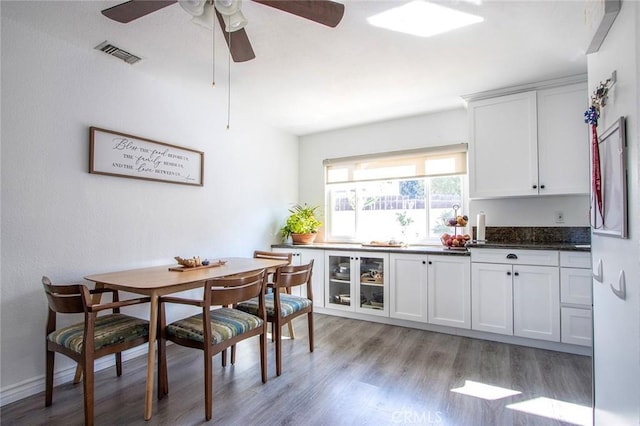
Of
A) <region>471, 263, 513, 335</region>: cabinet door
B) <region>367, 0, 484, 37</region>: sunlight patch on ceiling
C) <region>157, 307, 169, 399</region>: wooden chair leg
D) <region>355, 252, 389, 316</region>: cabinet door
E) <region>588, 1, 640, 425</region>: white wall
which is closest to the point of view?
<region>588, 1, 640, 425</region>: white wall

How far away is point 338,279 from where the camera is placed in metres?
3.80

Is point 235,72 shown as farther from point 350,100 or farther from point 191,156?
point 350,100

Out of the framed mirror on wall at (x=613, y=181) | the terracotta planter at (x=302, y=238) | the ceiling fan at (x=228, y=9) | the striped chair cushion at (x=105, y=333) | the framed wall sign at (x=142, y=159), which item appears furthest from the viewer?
the terracotta planter at (x=302, y=238)

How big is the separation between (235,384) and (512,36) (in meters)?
3.05

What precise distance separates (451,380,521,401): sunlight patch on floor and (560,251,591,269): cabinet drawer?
4.14 ft

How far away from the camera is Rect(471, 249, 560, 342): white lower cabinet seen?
2711 millimetres

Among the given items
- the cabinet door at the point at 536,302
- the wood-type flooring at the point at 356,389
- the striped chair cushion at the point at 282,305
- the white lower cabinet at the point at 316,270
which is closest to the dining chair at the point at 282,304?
the striped chair cushion at the point at 282,305

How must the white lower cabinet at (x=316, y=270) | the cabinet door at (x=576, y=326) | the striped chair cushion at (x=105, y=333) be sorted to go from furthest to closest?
the white lower cabinet at (x=316, y=270) < the cabinet door at (x=576, y=326) < the striped chair cushion at (x=105, y=333)

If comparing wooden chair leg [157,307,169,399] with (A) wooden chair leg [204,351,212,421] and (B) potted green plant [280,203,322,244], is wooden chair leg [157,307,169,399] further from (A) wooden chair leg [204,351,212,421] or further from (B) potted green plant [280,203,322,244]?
(B) potted green plant [280,203,322,244]

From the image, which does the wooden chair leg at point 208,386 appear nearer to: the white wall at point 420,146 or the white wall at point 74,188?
the white wall at point 74,188

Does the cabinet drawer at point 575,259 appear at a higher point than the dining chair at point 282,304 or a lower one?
higher

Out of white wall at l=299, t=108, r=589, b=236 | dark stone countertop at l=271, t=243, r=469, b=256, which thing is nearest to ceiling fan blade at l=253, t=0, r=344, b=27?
dark stone countertop at l=271, t=243, r=469, b=256

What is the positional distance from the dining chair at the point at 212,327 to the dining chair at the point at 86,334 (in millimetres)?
183

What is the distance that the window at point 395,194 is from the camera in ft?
12.1
